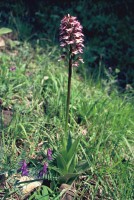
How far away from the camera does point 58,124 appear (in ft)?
10.5

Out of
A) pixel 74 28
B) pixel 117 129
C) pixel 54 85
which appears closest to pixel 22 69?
pixel 54 85

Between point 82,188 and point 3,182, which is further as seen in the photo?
point 82,188

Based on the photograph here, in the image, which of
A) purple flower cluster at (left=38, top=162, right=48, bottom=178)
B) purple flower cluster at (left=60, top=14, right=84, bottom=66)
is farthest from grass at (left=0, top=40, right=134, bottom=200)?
purple flower cluster at (left=60, top=14, right=84, bottom=66)

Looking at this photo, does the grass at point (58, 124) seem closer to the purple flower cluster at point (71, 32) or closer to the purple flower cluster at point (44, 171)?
the purple flower cluster at point (44, 171)

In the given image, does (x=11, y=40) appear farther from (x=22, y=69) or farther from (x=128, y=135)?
(x=128, y=135)

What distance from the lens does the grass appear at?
2736 mm

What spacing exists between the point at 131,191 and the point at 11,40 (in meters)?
2.68

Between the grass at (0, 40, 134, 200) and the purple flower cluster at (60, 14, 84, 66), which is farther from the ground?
the purple flower cluster at (60, 14, 84, 66)

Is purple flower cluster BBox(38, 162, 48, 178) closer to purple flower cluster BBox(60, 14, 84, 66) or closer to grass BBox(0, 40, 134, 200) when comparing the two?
grass BBox(0, 40, 134, 200)

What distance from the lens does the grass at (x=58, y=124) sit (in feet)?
8.98

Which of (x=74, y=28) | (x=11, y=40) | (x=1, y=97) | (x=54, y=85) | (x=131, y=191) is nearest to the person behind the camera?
(x=74, y=28)

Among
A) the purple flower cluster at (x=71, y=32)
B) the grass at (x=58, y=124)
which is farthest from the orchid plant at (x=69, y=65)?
the grass at (x=58, y=124)

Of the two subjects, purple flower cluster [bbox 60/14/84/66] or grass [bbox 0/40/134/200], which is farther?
grass [bbox 0/40/134/200]

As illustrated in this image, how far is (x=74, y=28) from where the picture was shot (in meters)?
2.47
